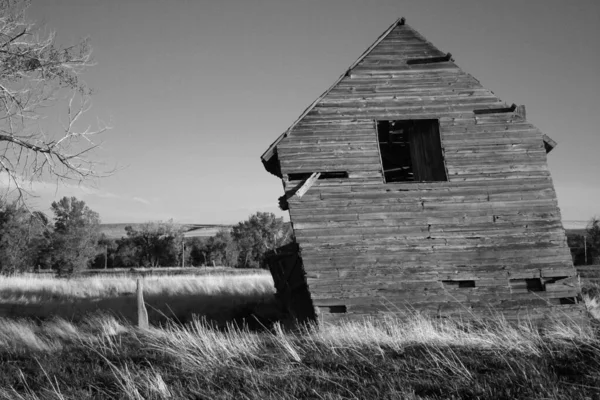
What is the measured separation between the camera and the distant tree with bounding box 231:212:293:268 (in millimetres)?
59281

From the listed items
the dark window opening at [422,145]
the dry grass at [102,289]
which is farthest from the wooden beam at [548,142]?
the dry grass at [102,289]

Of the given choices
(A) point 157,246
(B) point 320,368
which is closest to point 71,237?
(A) point 157,246

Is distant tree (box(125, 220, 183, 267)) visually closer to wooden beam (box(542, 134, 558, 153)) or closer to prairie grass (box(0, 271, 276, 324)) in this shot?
prairie grass (box(0, 271, 276, 324))

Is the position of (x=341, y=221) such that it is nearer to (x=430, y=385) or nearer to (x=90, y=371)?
(x=430, y=385)

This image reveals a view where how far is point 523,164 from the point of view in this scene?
987 centimetres

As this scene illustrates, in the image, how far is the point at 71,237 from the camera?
30891mm

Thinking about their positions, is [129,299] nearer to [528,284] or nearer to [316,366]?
[316,366]

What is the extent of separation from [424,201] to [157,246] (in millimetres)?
53001

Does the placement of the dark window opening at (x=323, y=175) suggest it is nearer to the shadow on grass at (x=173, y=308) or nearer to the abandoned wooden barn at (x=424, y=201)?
the abandoned wooden barn at (x=424, y=201)

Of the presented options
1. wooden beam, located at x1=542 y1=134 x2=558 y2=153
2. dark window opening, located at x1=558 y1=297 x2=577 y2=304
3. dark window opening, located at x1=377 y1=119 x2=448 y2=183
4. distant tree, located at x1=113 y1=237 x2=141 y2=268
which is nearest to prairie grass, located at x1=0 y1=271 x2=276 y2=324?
dark window opening, located at x1=377 y1=119 x2=448 y2=183

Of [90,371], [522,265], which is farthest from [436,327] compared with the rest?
[90,371]

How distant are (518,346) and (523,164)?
504cm

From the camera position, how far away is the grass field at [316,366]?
189 inches

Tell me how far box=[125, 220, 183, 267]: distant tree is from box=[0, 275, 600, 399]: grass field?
1936 inches
